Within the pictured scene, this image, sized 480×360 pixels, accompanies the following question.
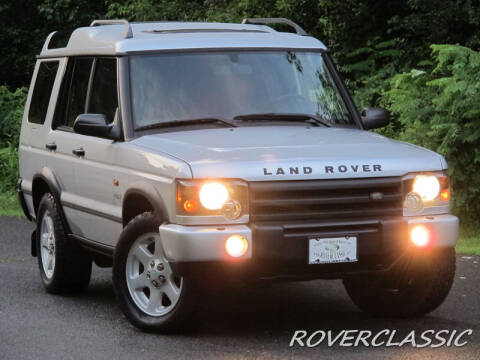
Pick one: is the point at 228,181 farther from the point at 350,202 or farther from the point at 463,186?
the point at 463,186

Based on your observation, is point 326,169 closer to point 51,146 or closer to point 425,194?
point 425,194

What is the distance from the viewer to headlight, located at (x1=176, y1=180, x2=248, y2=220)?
7.65 meters

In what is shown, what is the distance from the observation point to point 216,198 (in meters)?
7.66

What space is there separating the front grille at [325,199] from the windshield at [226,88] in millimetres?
1248

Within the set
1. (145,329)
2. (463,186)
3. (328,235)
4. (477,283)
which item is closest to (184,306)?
(145,329)

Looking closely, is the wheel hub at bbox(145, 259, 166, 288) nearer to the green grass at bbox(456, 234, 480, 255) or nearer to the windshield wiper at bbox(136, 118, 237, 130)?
the windshield wiper at bbox(136, 118, 237, 130)

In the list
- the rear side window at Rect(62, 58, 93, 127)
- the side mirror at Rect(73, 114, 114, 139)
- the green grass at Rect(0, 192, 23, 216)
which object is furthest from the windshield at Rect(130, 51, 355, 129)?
the green grass at Rect(0, 192, 23, 216)

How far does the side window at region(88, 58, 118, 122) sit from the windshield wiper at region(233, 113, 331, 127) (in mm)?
896

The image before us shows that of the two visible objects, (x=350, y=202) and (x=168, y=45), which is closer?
(x=350, y=202)

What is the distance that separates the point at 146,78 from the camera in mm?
8961

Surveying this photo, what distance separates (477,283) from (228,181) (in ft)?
11.1

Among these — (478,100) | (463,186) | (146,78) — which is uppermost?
(146,78)

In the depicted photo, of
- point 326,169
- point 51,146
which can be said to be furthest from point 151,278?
point 51,146

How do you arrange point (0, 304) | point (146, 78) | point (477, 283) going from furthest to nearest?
1. point (477, 283)
2. point (0, 304)
3. point (146, 78)
